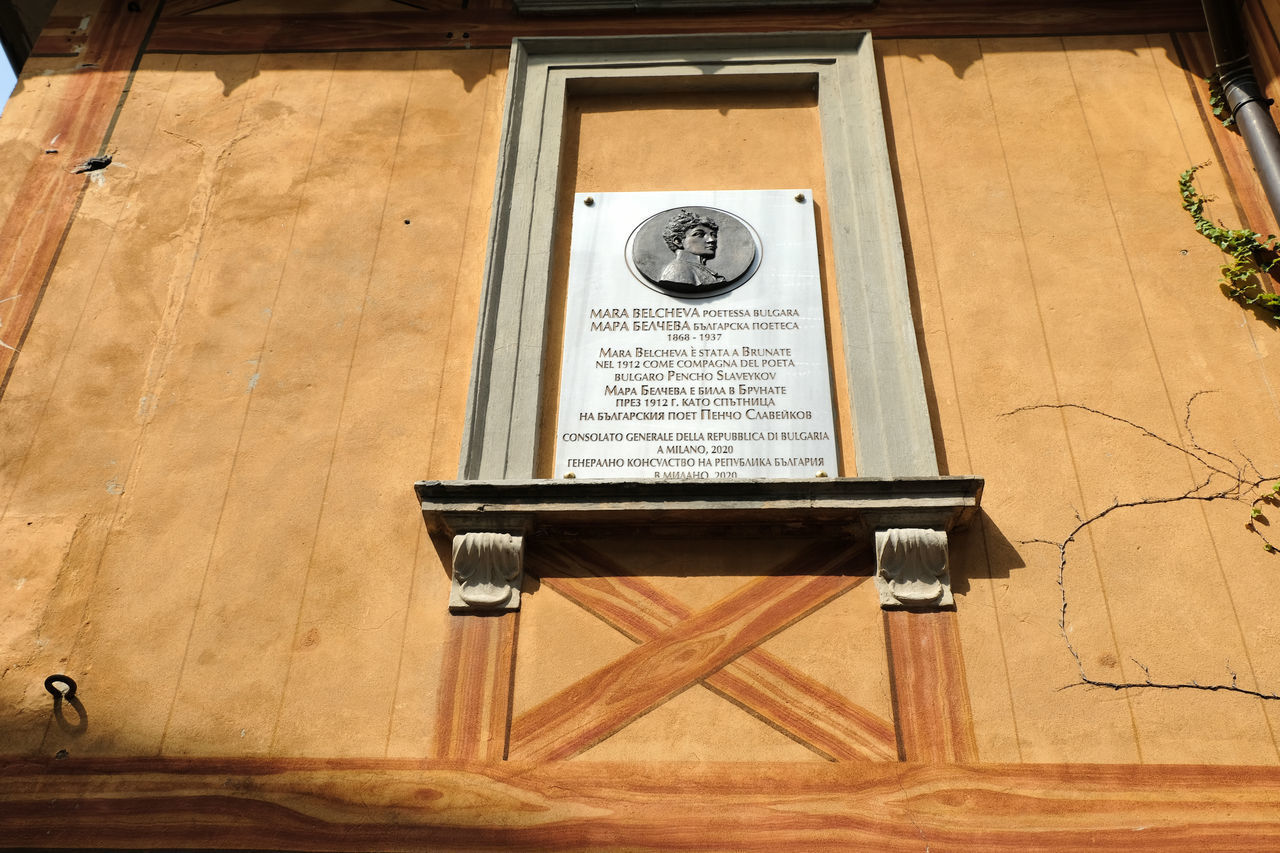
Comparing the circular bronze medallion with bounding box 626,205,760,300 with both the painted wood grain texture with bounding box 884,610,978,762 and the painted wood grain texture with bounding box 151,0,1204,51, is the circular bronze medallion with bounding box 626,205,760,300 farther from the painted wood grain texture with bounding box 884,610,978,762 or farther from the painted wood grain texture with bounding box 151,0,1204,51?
the painted wood grain texture with bounding box 884,610,978,762

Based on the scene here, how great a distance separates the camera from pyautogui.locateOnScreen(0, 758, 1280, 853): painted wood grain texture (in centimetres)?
370

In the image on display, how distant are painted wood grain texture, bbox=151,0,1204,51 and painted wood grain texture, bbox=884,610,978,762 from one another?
359 centimetres

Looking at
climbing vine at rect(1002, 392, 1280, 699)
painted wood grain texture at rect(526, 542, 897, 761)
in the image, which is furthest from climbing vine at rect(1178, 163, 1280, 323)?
painted wood grain texture at rect(526, 542, 897, 761)

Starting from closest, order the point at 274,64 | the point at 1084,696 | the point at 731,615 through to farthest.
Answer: the point at 1084,696
the point at 731,615
the point at 274,64

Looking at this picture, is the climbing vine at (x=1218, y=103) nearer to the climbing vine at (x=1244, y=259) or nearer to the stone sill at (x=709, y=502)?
the climbing vine at (x=1244, y=259)

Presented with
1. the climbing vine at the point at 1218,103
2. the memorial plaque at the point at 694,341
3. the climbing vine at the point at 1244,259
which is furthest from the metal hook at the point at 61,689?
the climbing vine at the point at 1218,103

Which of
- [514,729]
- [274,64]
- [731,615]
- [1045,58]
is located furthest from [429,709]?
[1045,58]

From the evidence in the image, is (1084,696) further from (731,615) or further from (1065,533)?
(731,615)

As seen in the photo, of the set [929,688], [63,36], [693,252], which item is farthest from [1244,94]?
[63,36]

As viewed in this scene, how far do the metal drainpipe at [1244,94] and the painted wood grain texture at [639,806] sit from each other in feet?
9.69

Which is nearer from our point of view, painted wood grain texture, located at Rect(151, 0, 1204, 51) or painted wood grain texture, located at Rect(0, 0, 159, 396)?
painted wood grain texture, located at Rect(0, 0, 159, 396)

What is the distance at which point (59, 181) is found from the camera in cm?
572

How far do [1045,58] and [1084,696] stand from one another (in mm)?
3659

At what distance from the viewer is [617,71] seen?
19.8ft
